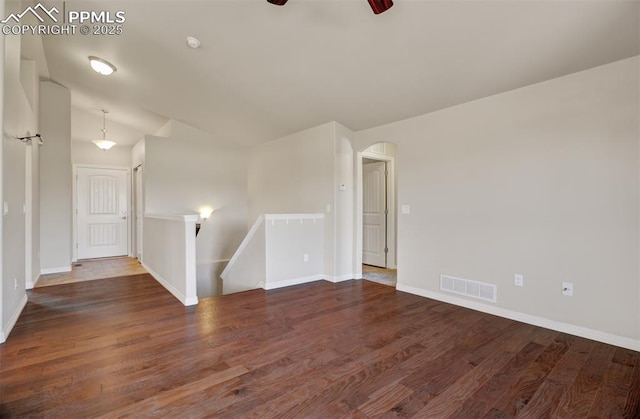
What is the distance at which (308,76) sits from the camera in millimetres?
3492

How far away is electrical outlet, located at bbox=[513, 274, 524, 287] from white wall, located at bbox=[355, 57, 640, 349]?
0.11ft

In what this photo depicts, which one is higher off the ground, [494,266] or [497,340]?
[494,266]

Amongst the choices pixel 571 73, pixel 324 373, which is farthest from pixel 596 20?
pixel 324 373

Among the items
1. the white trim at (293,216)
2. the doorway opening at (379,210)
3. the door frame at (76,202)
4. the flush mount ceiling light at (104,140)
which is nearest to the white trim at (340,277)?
the doorway opening at (379,210)

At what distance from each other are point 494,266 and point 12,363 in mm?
4288

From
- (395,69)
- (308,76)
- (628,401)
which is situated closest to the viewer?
(628,401)

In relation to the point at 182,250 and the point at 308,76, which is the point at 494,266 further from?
the point at 182,250

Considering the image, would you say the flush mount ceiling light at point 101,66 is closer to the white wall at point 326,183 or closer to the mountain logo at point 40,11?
the mountain logo at point 40,11

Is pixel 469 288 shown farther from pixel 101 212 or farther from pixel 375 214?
pixel 101 212

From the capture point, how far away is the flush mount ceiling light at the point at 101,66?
12.9 ft

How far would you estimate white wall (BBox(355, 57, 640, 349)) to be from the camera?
2467 millimetres

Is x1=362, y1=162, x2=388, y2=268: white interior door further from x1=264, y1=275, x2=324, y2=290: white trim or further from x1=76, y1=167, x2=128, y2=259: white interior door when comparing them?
x1=76, y1=167, x2=128, y2=259: white interior door

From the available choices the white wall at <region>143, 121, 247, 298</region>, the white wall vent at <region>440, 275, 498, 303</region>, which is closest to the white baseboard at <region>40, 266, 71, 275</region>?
the white wall at <region>143, 121, 247, 298</region>

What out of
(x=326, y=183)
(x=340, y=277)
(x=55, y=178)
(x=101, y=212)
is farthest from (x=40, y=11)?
(x=340, y=277)
